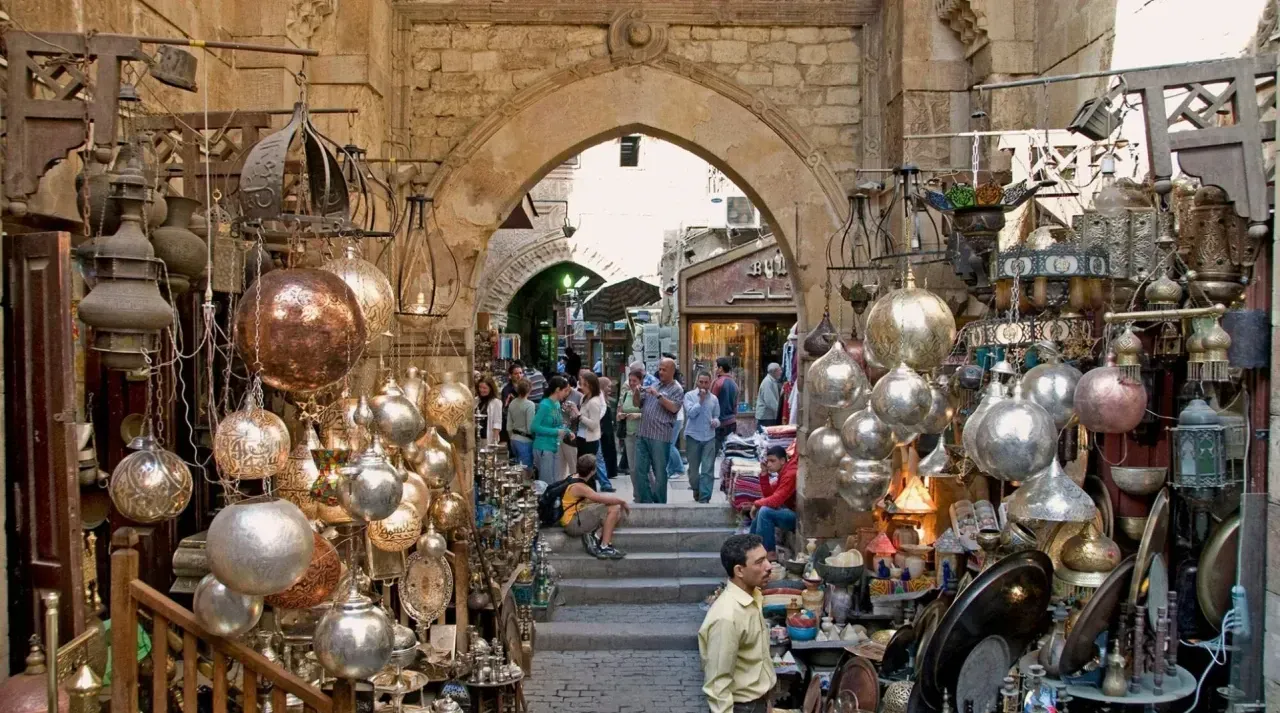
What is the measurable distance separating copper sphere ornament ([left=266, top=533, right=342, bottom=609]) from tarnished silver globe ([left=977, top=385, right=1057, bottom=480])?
6.23 ft

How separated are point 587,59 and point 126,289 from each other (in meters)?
4.51

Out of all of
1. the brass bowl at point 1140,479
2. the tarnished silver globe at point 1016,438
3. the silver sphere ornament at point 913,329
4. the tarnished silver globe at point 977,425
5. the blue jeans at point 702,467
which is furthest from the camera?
the blue jeans at point 702,467

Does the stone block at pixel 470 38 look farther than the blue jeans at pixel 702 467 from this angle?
No

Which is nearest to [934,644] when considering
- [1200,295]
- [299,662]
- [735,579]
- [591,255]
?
[735,579]

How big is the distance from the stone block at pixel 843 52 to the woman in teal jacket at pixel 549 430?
3.26 metres

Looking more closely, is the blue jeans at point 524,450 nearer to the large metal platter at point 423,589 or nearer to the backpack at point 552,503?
the backpack at point 552,503

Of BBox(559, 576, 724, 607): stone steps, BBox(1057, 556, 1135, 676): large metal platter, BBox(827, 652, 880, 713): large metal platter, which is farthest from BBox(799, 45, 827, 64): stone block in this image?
BBox(1057, 556, 1135, 676): large metal platter

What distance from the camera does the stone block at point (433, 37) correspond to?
705 cm

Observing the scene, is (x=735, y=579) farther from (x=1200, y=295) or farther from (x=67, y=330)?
(x=67, y=330)

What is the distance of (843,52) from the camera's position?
7086 mm

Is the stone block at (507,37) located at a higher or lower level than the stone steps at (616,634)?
higher

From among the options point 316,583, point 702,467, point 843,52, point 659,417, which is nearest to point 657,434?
point 659,417

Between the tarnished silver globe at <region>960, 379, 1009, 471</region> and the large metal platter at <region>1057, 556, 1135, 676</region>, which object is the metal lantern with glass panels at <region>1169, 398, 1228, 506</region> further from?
the tarnished silver globe at <region>960, 379, 1009, 471</region>

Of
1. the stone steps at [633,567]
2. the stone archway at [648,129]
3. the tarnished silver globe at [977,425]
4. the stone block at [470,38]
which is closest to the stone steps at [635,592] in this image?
the stone steps at [633,567]
